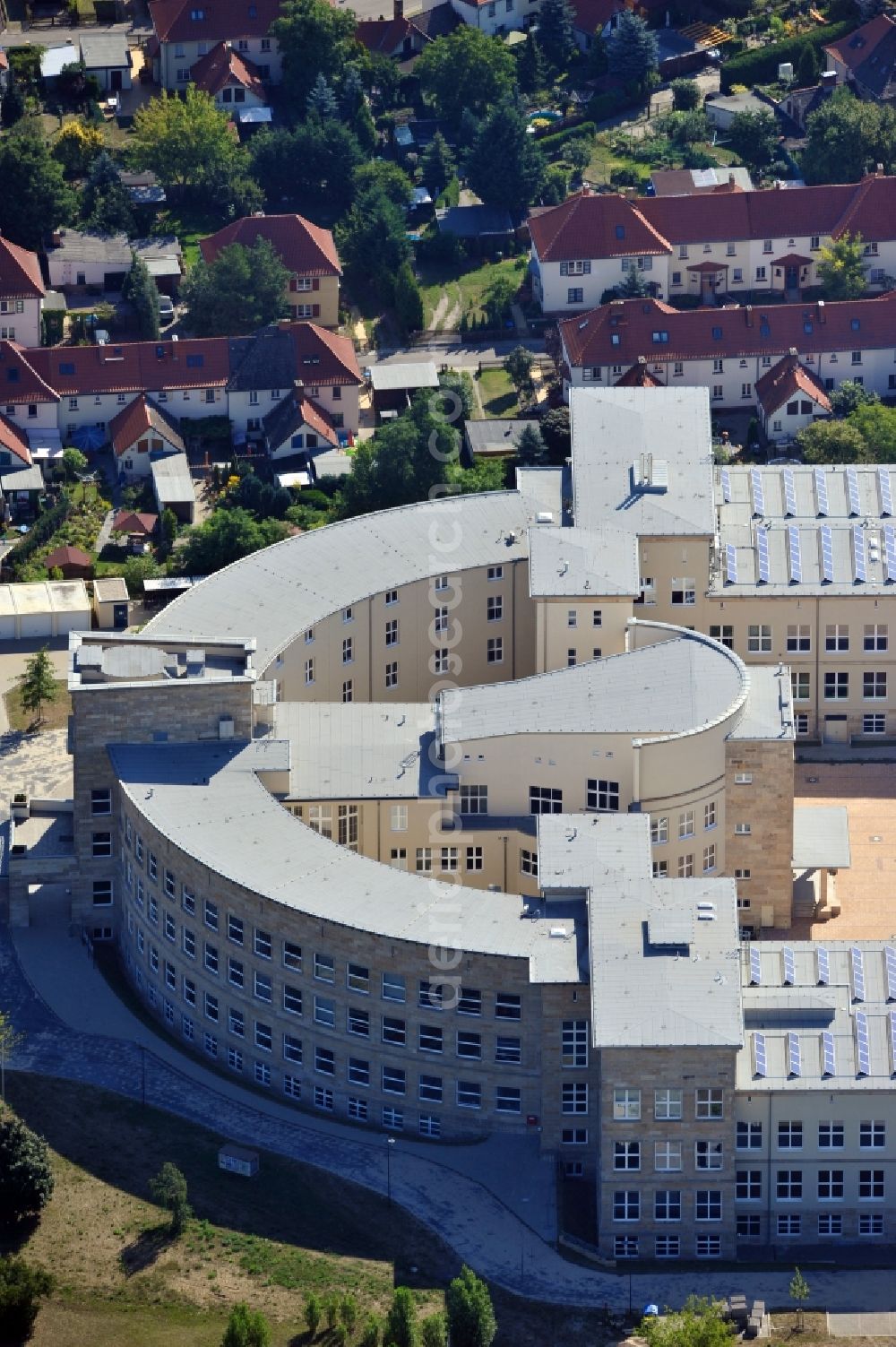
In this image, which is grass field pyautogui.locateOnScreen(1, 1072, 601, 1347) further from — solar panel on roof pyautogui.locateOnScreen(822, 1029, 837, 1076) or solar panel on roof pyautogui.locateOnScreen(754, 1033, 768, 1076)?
solar panel on roof pyautogui.locateOnScreen(822, 1029, 837, 1076)

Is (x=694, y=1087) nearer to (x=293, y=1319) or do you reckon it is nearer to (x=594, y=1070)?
(x=594, y=1070)

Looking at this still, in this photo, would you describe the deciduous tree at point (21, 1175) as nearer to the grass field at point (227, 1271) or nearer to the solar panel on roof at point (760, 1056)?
the grass field at point (227, 1271)

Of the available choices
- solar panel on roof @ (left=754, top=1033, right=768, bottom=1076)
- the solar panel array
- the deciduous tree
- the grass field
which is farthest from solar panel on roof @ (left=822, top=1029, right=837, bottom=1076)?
the deciduous tree

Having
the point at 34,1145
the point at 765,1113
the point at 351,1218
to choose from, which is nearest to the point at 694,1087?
the point at 765,1113

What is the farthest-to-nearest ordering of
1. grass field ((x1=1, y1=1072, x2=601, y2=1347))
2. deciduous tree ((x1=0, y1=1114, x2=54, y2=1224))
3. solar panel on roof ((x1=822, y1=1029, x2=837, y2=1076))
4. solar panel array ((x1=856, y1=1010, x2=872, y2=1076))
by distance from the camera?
deciduous tree ((x1=0, y1=1114, x2=54, y2=1224))
solar panel array ((x1=856, y1=1010, x2=872, y2=1076))
solar panel on roof ((x1=822, y1=1029, x2=837, y2=1076))
grass field ((x1=1, y1=1072, x2=601, y2=1347))

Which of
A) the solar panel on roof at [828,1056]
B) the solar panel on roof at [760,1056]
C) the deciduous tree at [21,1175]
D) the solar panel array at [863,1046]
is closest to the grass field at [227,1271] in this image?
the deciduous tree at [21,1175]

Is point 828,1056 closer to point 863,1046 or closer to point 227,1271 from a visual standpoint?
point 863,1046

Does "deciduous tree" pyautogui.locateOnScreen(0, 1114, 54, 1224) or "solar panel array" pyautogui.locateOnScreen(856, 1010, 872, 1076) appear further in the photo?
"deciduous tree" pyautogui.locateOnScreen(0, 1114, 54, 1224)
